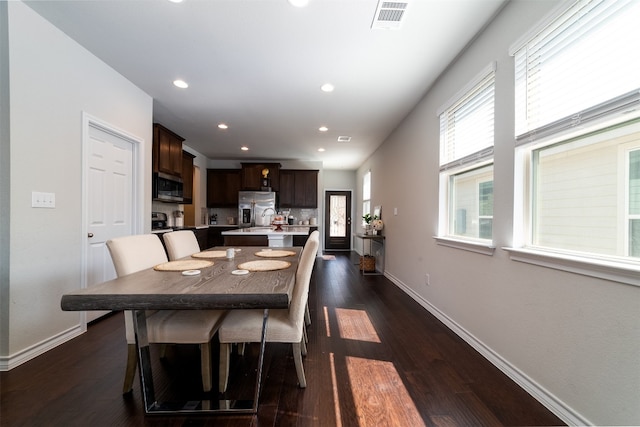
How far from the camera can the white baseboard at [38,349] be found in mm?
1896

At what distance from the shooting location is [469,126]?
8.05ft

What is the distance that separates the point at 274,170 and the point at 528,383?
609cm

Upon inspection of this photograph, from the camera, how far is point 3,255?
1945 mm

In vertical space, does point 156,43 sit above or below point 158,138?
above

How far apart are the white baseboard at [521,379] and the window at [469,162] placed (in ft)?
2.67

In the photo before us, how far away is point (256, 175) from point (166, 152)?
8.52ft

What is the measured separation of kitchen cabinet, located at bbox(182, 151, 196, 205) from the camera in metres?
5.03

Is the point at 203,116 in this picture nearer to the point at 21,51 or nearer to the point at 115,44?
the point at 115,44

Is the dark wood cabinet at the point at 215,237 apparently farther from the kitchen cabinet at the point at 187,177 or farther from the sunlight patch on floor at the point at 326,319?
the sunlight patch on floor at the point at 326,319

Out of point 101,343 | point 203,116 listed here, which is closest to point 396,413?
point 101,343

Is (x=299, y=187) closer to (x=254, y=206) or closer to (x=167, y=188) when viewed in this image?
(x=254, y=206)

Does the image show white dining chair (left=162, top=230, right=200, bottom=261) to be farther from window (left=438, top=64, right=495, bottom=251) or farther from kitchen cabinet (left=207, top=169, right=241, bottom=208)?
kitchen cabinet (left=207, top=169, right=241, bottom=208)

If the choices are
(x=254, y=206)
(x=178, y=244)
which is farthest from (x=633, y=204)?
(x=254, y=206)

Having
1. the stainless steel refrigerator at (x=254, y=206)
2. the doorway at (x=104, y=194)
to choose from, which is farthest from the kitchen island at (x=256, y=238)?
the stainless steel refrigerator at (x=254, y=206)
